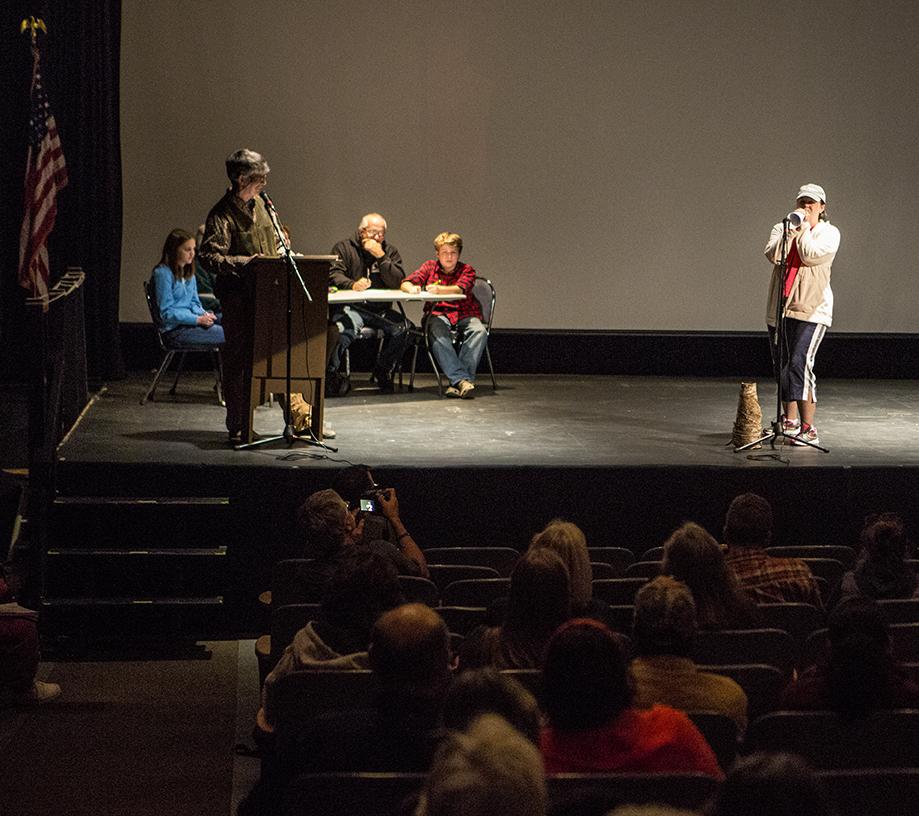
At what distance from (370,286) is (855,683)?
6.17 metres

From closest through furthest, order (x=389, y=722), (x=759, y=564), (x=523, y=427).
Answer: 1. (x=389, y=722)
2. (x=759, y=564)
3. (x=523, y=427)

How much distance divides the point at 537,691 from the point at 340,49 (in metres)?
7.21

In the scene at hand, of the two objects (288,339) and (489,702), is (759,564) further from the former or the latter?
(288,339)

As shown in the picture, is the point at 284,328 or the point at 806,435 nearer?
the point at 284,328

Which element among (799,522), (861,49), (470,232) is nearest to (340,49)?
(470,232)

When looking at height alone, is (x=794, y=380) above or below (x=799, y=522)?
above

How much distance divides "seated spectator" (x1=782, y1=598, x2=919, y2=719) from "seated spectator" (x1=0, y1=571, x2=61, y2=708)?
2934mm

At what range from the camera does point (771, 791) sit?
6.34 feet

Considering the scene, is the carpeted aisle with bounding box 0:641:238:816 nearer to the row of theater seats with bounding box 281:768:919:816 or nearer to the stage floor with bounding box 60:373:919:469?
the stage floor with bounding box 60:373:919:469

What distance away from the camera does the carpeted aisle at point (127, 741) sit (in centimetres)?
419

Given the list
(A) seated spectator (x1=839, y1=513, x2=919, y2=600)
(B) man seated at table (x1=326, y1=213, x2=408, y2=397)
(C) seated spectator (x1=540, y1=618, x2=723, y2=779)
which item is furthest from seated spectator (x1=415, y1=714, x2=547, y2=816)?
(B) man seated at table (x1=326, y1=213, x2=408, y2=397)

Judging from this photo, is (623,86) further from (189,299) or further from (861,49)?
(189,299)

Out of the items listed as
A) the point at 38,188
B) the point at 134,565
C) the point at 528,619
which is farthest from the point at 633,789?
the point at 38,188

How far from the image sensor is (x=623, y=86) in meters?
9.95
